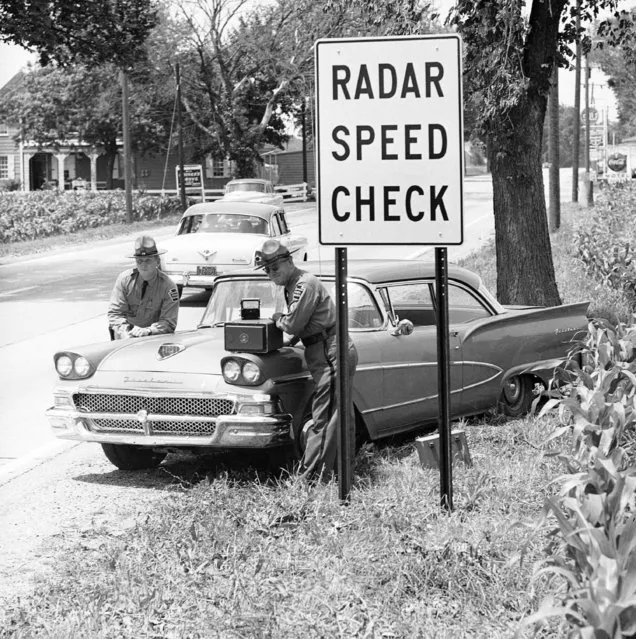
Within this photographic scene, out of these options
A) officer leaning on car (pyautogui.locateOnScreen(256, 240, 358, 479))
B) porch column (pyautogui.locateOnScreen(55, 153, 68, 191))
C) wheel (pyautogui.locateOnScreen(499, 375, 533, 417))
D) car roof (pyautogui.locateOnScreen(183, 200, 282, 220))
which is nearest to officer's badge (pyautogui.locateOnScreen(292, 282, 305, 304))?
officer leaning on car (pyautogui.locateOnScreen(256, 240, 358, 479))

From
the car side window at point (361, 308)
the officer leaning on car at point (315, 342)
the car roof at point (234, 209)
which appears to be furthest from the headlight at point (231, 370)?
the car roof at point (234, 209)

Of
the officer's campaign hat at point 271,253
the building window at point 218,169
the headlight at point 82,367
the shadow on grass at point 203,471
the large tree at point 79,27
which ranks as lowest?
the shadow on grass at point 203,471

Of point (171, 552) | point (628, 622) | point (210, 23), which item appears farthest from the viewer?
point (210, 23)

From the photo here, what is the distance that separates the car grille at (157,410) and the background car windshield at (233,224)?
39.9ft

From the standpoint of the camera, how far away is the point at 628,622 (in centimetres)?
386

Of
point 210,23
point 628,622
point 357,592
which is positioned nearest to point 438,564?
point 357,592

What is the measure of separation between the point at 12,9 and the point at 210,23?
3353cm

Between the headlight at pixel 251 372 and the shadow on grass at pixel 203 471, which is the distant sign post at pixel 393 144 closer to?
the headlight at pixel 251 372

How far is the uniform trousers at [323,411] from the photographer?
708cm

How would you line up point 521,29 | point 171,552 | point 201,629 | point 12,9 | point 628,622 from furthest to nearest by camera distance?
point 12,9
point 521,29
point 171,552
point 201,629
point 628,622

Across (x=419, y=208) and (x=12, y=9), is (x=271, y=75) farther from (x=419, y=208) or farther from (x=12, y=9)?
(x=419, y=208)

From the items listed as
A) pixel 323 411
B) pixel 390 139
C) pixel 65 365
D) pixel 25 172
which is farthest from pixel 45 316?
pixel 25 172

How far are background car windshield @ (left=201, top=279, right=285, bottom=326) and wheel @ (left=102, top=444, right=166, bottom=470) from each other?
40.1 inches

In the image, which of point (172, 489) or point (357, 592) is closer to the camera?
point (357, 592)
